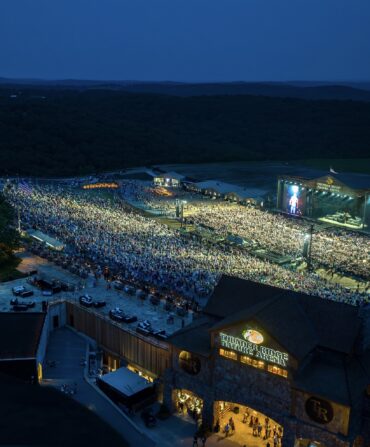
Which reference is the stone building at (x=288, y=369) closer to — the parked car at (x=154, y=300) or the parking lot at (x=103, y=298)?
the parking lot at (x=103, y=298)

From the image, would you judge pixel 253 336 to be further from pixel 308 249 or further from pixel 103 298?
pixel 308 249

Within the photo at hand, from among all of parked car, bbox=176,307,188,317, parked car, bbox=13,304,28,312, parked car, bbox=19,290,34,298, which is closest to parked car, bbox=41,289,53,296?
parked car, bbox=19,290,34,298

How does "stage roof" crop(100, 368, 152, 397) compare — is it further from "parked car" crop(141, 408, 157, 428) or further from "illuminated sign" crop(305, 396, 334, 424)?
"illuminated sign" crop(305, 396, 334, 424)

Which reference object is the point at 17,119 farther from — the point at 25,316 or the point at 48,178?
the point at 25,316

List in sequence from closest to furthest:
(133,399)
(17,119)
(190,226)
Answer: (133,399)
(190,226)
(17,119)

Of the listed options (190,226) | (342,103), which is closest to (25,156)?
(190,226)

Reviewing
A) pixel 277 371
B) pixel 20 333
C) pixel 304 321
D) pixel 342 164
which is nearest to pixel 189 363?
pixel 277 371
